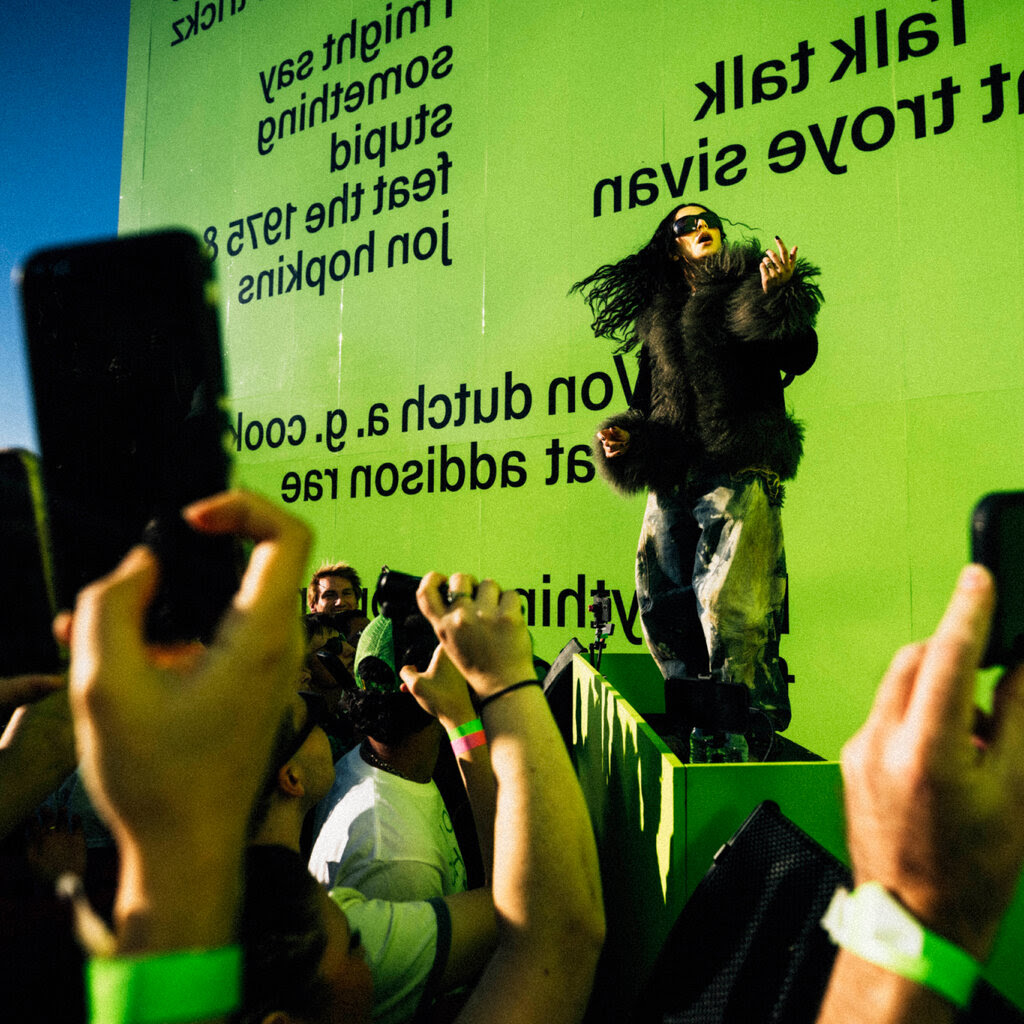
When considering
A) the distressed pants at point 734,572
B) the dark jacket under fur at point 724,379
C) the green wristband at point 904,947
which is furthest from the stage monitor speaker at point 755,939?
the dark jacket under fur at point 724,379

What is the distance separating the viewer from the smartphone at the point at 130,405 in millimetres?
591

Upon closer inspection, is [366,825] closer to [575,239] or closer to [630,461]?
[630,461]

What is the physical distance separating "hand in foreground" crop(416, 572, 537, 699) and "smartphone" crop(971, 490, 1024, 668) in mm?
397

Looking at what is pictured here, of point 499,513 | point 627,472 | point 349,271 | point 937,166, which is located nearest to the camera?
point 627,472

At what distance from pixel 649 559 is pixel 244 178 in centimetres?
427

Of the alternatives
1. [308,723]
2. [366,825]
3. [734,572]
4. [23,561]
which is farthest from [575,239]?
[23,561]

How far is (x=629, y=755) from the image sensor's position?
135cm

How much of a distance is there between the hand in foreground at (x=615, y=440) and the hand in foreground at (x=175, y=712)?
1.59m

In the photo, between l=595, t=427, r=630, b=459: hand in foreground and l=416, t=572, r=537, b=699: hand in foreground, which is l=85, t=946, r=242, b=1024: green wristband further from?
l=595, t=427, r=630, b=459: hand in foreground

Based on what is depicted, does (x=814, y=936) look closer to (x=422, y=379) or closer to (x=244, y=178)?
(x=422, y=379)

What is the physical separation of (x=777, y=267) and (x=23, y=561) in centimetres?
161

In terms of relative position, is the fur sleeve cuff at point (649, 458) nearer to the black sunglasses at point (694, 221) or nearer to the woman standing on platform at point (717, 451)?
the woman standing on platform at point (717, 451)

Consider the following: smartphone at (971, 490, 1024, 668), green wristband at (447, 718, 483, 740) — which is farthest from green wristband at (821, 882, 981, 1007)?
green wristband at (447, 718, 483, 740)

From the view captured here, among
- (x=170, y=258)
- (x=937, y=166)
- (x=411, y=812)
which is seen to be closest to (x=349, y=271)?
(x=937, y=166)
